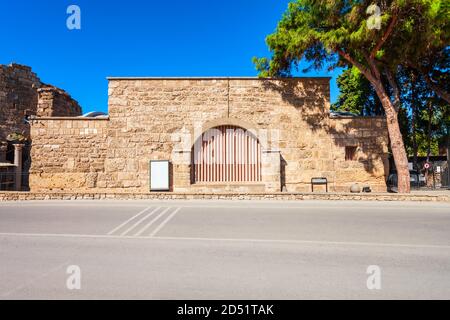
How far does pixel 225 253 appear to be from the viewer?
155 inches

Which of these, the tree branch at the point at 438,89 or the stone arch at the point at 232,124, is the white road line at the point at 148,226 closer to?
the stone arch at the point at 232,124

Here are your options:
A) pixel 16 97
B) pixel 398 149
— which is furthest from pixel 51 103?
pixel 398 149

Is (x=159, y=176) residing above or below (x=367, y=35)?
below

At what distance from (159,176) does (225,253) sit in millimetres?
7448

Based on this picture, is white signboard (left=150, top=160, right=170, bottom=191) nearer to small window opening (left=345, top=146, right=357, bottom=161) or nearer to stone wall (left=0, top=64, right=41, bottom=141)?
small window opening (left=345, top=146, right=357, bottom=161)

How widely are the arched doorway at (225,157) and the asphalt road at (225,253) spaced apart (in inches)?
156

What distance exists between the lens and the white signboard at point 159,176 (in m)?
10.7

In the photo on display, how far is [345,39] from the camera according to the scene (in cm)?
905

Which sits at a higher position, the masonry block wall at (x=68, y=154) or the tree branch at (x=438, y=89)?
the tree branch at (x=438, y=89)

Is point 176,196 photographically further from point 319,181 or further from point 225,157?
point 319,181

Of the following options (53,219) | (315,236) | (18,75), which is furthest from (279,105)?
(18,75)

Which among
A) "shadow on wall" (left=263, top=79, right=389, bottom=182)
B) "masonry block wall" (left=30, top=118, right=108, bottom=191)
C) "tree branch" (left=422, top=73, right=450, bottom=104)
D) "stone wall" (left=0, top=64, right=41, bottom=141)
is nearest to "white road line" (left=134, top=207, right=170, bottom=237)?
"masonry block wall" (left=30, top=118, right=108, bottom=191)

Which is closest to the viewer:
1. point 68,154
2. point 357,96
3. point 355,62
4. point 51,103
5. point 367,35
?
point 367,35

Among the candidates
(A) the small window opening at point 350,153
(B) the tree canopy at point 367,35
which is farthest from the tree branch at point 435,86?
(A) the small window opening at point 350,153
